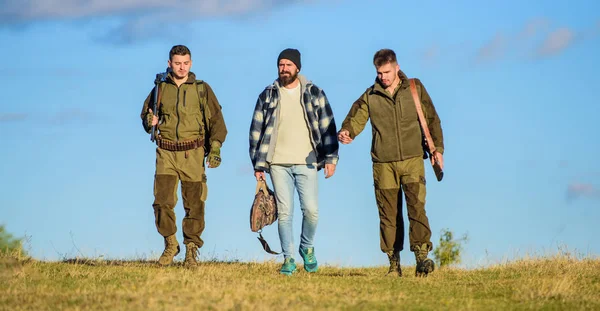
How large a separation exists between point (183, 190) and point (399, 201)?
3.33 m

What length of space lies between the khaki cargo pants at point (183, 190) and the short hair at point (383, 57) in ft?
10.1

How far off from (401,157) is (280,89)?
189 centimetres

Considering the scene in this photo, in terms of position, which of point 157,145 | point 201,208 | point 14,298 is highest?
point 157,145

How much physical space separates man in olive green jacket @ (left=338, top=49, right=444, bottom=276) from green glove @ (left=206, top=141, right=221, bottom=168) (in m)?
2.11

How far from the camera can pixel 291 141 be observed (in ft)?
41.7

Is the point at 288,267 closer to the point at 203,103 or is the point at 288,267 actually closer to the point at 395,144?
the point at 395,144

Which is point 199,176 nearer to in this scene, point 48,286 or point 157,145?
point 157,145

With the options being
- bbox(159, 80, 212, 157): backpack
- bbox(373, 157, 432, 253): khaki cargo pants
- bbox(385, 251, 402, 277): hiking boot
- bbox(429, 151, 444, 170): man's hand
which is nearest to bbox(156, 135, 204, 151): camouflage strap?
bbox(159, 80, 212, 157): backpack

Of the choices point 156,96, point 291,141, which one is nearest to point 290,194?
point 291,141

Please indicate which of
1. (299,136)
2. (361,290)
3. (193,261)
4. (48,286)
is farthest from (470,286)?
(48,286)

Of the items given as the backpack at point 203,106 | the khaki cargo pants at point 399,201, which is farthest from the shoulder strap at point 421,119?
the backpack at point 203,106

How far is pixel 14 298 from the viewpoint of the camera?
10133 mm

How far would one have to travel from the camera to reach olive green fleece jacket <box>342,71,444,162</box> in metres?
12.9

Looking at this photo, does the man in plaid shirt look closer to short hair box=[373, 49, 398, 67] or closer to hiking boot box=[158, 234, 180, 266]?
short hair box=[373, 49, 398, 67]
